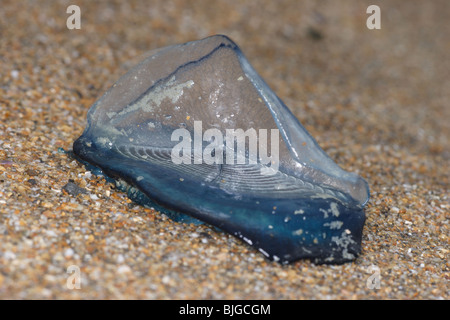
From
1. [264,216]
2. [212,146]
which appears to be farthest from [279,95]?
[264,216]

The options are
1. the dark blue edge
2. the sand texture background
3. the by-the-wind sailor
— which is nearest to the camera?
the sand texture background

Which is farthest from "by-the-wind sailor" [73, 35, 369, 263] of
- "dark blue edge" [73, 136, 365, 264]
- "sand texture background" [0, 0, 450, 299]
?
"sand texture background" [0, 0, 450, 299]

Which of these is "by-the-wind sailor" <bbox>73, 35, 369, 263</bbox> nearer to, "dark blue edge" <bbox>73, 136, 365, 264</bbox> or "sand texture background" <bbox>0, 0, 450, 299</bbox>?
"dark blue edge" <bbox>73, 136, 365, 264</bbox>

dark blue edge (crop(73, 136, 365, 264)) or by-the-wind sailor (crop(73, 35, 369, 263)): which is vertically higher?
by-the-wind sailor (crop(73, 35, 369, 263))

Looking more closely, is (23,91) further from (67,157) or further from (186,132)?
(186,132)

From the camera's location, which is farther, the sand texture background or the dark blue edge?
the dark blue edge
